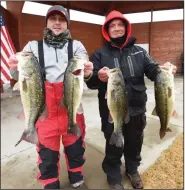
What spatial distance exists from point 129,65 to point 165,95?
605 mm

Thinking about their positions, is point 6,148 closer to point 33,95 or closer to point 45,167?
point 45,167

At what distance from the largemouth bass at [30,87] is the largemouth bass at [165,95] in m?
1.01

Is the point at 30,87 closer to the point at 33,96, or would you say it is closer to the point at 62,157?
the point at 33,96

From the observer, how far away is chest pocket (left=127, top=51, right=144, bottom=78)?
2.55 meters

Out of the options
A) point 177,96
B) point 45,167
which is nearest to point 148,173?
point 45,167

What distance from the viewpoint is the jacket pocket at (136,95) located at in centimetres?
259

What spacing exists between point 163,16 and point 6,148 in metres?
11.4

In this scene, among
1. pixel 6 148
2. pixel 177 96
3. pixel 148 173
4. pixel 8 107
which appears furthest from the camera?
pixel 177 96

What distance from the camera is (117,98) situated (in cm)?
207

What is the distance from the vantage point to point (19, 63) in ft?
6.02

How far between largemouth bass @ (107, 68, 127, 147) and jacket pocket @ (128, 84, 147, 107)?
1.36 feet

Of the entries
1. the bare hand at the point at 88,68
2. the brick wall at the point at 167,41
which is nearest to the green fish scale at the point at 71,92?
the bare hand at the point at 88,68

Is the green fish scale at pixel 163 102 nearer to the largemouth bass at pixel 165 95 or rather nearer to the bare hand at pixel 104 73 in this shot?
the largemouth bass at pixel 165 95

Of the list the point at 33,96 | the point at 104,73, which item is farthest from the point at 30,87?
the point at 104,73
